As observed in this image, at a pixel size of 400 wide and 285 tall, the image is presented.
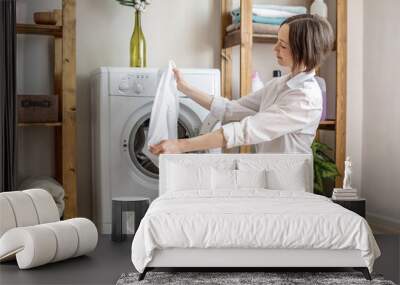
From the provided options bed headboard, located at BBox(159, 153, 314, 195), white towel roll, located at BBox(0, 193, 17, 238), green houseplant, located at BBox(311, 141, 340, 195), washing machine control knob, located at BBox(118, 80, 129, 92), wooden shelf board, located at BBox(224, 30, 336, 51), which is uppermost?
wooden shelf board, located at BBox(224, 30, 336, 51)

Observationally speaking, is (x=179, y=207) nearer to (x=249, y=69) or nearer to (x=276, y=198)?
(x=276, y=198)

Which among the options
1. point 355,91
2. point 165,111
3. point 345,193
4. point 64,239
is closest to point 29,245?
point 64,239

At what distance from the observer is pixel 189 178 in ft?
13.1

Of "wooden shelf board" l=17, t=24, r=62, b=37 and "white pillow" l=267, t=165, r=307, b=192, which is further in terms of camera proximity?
"wooden shelf board" l=17, t=24, r=62, b=37

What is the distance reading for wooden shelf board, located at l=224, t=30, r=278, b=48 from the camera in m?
5.19

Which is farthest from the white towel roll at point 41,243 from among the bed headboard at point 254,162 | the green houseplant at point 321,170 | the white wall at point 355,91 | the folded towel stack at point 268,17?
the white wall at point 355,91

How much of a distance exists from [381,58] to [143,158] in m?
2.11

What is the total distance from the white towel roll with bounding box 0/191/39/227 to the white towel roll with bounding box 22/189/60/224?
0.10 feet

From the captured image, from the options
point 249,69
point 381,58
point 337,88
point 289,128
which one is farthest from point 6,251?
point 381,58

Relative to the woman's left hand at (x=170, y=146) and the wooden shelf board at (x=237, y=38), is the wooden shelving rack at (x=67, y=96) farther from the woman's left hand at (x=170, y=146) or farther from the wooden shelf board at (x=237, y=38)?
the wooden shelf board at (x=237, y=38)

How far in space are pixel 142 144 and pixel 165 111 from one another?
1.44 feet

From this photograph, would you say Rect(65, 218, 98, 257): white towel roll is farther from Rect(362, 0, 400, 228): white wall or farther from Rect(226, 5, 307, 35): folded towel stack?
Rect(362, 0, 400, 228): white wall

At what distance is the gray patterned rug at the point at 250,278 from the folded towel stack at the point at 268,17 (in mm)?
2329

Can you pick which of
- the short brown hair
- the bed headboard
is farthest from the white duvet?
the short brown hair
